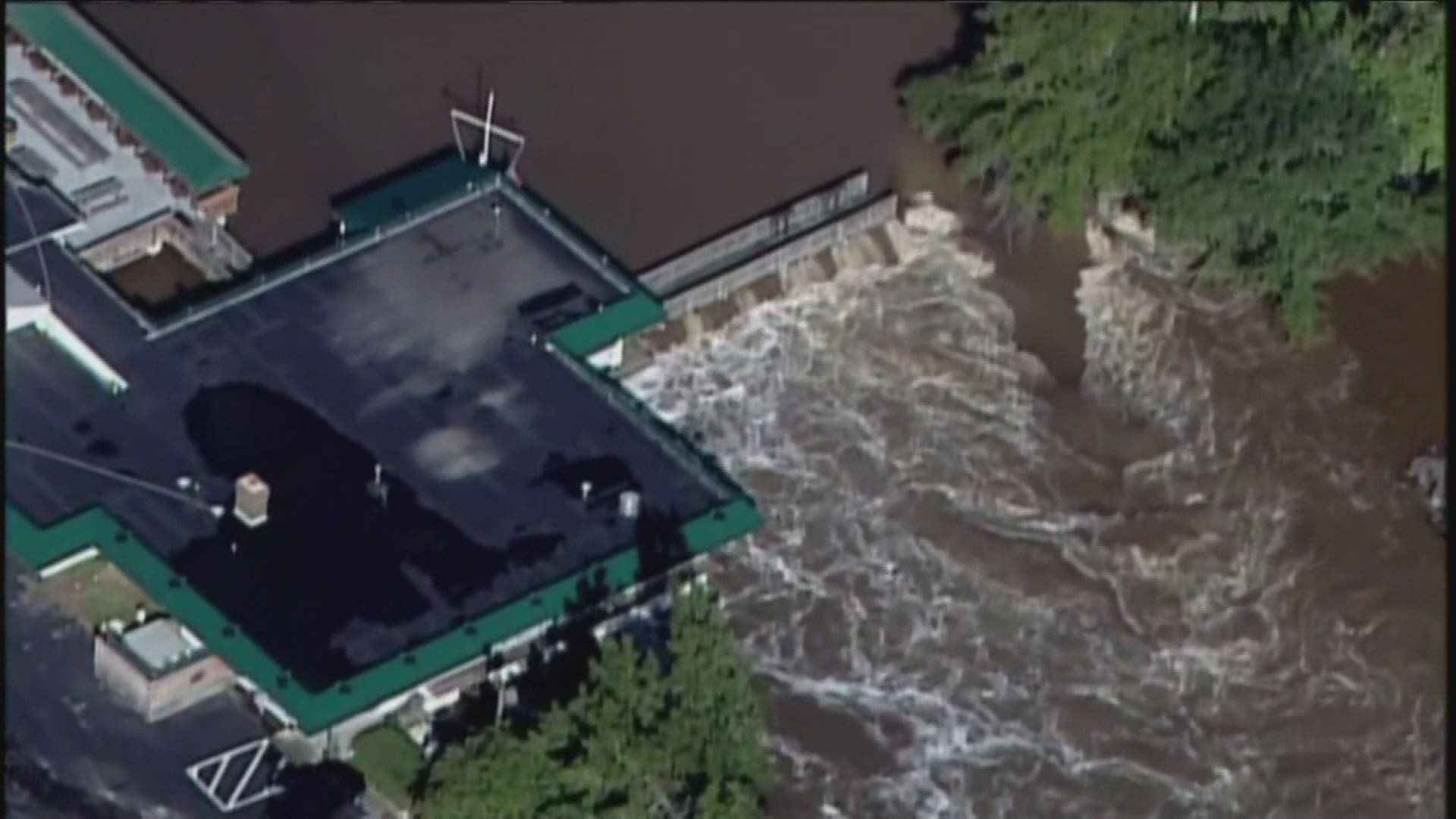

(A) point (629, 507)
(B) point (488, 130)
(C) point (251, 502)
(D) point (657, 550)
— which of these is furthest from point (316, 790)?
(B) point (488, 130)

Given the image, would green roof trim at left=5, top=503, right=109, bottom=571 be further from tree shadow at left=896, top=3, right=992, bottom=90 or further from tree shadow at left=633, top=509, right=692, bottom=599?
tree shadow at left=896, top=3, right=992, bottom=90

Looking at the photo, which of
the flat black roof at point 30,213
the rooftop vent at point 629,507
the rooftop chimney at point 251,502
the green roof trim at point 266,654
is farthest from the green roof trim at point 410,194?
the green roof trim at point 266,654

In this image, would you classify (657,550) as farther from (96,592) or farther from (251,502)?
(96,592)

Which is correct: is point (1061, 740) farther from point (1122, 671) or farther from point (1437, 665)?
point (1437, 665)

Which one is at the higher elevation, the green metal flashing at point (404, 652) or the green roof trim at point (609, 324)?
the green roof trim at point (609, 324)

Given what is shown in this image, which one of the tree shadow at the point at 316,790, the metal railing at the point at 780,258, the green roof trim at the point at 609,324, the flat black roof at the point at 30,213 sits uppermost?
the metal railing at the point at 780,258

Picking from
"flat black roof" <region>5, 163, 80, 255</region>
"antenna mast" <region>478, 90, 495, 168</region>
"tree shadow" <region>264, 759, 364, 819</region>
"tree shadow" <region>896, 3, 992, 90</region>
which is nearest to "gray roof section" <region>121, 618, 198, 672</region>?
"tree shadow" <region>264, 759, 364, 819</region>

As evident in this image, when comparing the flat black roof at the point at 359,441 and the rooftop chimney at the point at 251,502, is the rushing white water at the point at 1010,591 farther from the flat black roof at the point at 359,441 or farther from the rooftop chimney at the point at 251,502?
the rooftop chimney at the point at 251,502

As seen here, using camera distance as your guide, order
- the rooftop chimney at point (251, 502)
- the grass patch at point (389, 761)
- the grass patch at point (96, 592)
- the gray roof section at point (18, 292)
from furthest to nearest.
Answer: the gray roof section at point (18, 292) < the grass patch at point (96, 592) < the rooftop chimney at point (251, 502) < the grass patch at point (389, 761)
